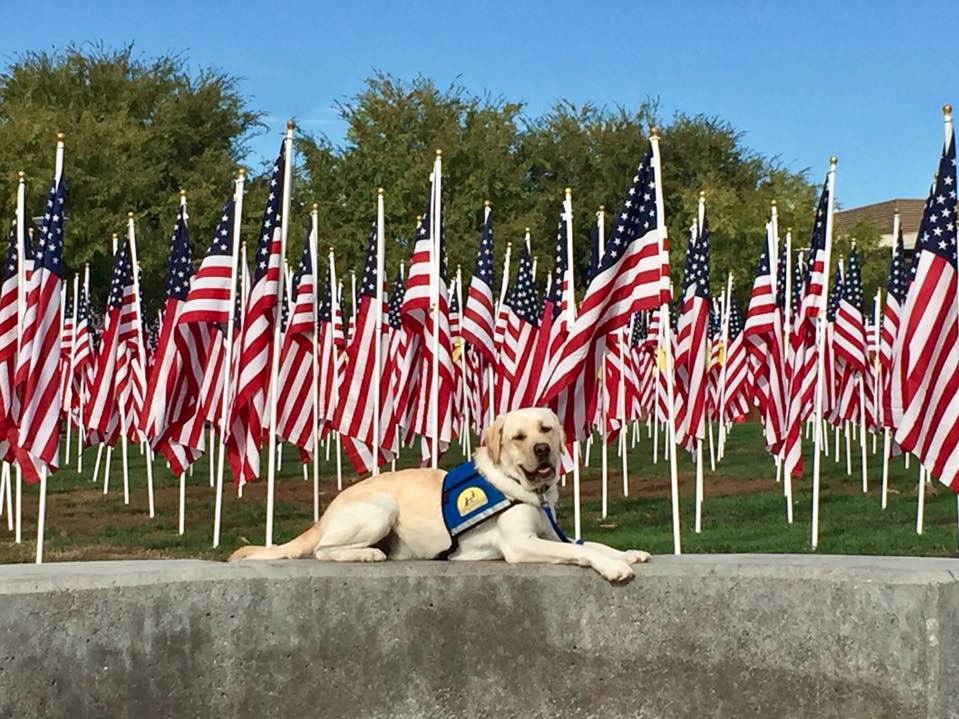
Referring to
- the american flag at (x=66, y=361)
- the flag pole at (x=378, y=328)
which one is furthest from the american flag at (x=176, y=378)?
the american flag at (x=66, y=361)

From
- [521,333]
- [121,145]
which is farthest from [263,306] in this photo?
[121,145]

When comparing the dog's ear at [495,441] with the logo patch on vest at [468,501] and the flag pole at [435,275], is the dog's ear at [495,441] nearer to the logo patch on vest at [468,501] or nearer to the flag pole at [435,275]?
the logo patch on vest at [468,501]

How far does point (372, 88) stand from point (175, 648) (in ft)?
194

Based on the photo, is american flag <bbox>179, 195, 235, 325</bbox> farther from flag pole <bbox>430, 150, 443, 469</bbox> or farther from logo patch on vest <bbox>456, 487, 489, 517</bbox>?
logo patch on vest <bbox>456, 487, 489, 517</bbox>

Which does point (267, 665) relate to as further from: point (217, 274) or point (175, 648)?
point (217, 274)

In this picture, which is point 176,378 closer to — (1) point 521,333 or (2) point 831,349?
(1) point 521,333

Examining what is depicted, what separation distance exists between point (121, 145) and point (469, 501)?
165ft

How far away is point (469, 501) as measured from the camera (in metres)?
7.07

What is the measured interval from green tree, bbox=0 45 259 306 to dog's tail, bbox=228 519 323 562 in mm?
37312

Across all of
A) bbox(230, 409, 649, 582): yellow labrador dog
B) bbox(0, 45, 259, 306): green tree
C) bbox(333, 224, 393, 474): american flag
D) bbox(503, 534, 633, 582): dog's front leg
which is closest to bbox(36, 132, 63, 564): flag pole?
bbox(333, 224, 393, 474): american flag

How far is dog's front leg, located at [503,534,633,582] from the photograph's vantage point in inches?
254

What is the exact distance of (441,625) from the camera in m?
6.57

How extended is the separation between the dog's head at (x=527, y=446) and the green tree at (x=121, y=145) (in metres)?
37.6

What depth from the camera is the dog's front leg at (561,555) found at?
254 inches
